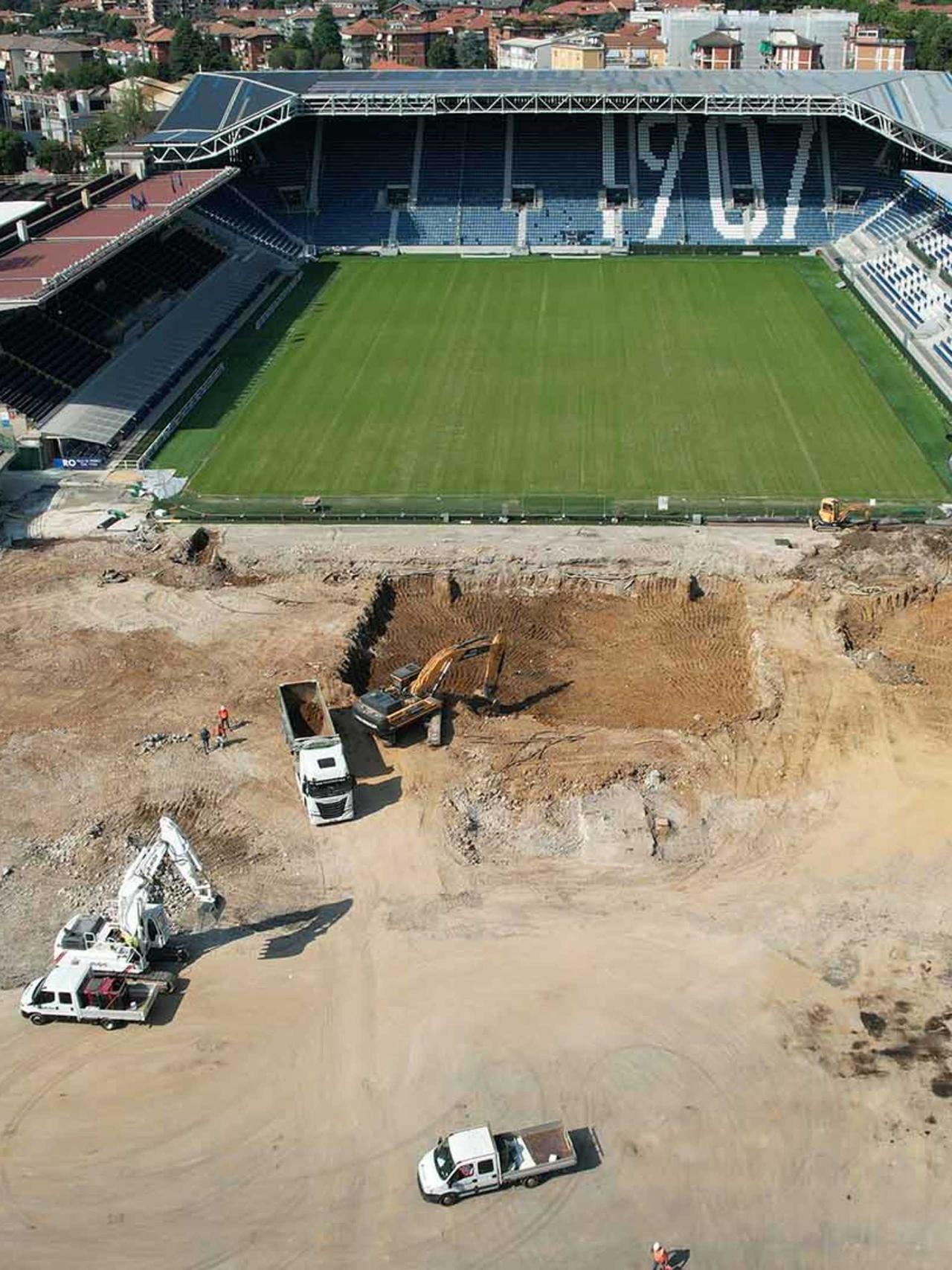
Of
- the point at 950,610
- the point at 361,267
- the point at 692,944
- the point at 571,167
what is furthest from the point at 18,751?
the point at 571,167

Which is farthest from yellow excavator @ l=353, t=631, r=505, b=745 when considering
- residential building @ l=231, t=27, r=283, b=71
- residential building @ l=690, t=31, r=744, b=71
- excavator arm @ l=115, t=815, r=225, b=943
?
residential building @ l=231, t=27, r=283, b=71

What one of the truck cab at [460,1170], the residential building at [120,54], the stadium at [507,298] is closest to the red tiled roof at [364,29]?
the residential building at [120,54]

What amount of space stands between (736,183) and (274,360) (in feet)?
127

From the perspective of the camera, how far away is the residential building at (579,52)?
472ft

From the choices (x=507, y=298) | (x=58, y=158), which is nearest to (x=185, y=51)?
(x=58, y=158)

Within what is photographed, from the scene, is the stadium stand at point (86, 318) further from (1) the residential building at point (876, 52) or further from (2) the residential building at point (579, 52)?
(1) the residential building at point (876, 52)

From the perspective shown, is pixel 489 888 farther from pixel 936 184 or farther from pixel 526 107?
pixel 526 107

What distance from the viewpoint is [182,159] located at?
78438 millimetres

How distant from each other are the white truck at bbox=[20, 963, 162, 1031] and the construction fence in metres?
23.8

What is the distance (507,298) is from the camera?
7288cm

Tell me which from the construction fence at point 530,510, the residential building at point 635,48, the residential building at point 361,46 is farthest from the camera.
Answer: the residential building at point 361,46

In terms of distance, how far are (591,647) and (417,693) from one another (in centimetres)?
722

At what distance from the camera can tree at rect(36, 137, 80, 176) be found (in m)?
109

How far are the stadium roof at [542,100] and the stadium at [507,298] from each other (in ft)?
0.83
